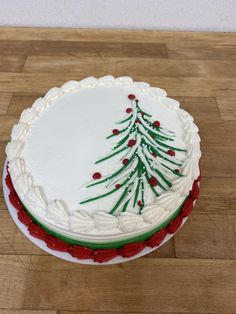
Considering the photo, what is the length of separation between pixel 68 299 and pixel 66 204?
0.35m

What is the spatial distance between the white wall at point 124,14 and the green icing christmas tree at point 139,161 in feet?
3.79

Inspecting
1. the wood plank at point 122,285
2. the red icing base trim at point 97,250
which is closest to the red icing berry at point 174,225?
the red icing base trim at point 97,250

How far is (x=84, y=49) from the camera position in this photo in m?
2.18

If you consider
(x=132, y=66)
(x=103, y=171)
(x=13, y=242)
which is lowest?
(x=13, y=242)

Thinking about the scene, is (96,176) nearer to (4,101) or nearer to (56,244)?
(56,244)

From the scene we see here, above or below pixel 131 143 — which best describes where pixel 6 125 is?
below

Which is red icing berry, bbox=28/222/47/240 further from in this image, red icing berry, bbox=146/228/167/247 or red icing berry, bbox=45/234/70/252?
red icing berry, bbox=146/228/167/247

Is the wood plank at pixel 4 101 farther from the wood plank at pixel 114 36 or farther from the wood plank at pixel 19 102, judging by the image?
the wood plank at pixel 114 36

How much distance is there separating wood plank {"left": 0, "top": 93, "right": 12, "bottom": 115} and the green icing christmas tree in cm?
77

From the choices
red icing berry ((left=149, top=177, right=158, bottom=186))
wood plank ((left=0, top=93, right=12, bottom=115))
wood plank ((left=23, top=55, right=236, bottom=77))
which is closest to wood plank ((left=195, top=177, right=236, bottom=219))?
red icing berry ((left=149, top=177, right=158, bottom=186))

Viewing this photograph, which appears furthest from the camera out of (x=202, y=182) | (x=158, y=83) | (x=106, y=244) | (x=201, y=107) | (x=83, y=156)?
(x=158, y=83)

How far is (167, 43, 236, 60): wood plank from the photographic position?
2139 mm

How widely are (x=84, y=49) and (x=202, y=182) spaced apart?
127 centimetres

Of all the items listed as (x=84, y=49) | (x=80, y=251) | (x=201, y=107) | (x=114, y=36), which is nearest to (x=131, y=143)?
(x=80, y=251)
